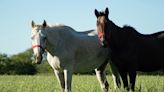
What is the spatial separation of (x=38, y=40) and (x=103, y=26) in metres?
1.74

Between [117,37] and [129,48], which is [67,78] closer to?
[117,37]

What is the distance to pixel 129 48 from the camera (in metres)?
11.2

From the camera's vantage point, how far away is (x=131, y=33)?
11461 millimetres

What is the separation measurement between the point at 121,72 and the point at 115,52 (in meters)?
0.57

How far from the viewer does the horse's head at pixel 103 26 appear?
34.1 feet

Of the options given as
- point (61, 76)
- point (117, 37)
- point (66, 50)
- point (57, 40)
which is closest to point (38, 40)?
point (57, 40)

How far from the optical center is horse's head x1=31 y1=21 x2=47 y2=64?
10092mm

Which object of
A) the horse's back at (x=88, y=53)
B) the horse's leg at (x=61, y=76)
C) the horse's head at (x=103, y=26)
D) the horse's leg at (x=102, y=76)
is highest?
the horse's head at (x=103, y=26)

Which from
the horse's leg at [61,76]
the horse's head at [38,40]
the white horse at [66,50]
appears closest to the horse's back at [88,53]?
the white horse at [66,50]

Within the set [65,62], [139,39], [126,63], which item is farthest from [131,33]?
[65,62]

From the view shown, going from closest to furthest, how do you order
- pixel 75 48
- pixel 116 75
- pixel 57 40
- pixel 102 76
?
1. pixel 57 40
2. pixel 75 48
3. pixel 116 75
4. pixel 102 76

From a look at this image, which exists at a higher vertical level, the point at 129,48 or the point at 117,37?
the point at 117,37

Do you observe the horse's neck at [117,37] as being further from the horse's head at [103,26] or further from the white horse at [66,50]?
the white horse at [66,50]

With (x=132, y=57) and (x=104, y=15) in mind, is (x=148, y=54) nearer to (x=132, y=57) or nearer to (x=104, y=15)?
(x=132, y=57)
